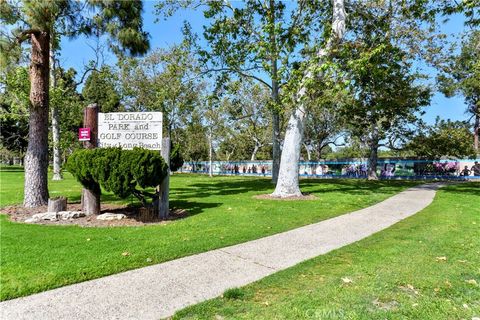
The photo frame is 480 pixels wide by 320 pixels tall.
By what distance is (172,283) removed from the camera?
396cm

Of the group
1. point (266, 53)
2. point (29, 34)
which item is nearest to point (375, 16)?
point (266, 53)

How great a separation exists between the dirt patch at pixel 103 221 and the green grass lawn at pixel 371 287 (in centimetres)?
417

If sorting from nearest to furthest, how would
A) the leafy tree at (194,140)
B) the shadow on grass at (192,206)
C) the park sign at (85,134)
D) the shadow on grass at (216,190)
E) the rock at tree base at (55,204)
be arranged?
1. the rock at tree base at (55,204)
2. the park sign at (85,134)
3. the shadow on grass at (192,206)
4. the shadow on grass at (216,190)
5. the leafy tree at (194,140)

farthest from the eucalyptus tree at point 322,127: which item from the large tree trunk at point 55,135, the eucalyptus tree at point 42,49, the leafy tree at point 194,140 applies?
the eucalyptus tree at point 42,49

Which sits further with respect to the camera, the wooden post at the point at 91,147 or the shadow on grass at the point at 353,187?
the shadow on grass at the point at 353,187

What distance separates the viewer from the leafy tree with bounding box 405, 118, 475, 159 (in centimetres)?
2905

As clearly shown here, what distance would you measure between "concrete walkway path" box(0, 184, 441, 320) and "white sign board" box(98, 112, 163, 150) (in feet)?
12.5

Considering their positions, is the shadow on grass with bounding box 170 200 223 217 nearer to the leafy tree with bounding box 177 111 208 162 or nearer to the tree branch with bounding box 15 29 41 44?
the tree branch with bounding box 15 29 41 44

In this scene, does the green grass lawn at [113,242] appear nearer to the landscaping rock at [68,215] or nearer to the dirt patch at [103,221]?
the dirt patch at [103,221]

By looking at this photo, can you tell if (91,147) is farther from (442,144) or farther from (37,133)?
(442,144)

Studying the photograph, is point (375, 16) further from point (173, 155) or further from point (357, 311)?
point (357, 311)

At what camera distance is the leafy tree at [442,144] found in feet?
95.3

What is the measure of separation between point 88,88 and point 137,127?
3809 centimetres

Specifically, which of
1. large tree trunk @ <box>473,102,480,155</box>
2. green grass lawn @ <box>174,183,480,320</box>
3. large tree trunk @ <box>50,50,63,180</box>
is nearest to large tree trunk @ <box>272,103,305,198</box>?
green grass lawn @ <box>174,183,480,320</box>
